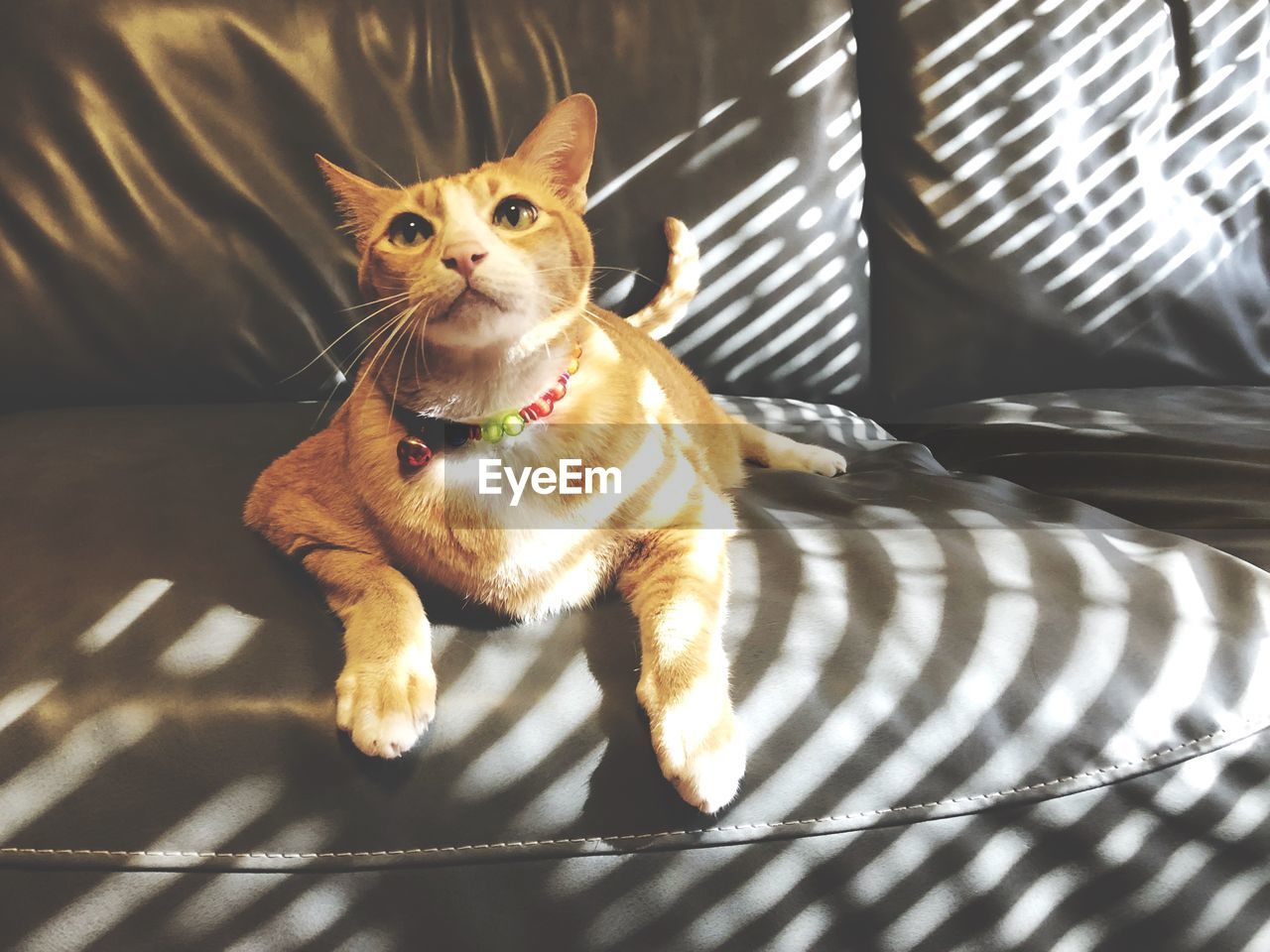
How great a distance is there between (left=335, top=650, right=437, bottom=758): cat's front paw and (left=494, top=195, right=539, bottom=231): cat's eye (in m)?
0.40

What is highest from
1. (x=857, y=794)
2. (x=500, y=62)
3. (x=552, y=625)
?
(x=500, y=62)

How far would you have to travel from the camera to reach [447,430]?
0.74 meters

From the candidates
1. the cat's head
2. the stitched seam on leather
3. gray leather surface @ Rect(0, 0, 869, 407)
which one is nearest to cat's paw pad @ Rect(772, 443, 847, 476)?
gray leather surface @ Rect(0, 0, 869, 407)

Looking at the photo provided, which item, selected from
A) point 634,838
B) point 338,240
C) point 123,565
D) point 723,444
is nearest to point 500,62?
point 338,240

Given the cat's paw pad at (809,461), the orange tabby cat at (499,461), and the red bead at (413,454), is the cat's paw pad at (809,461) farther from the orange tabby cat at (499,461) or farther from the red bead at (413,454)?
the red bead at (413,454)

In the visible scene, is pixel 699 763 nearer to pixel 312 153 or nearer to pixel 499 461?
pixel 499 461

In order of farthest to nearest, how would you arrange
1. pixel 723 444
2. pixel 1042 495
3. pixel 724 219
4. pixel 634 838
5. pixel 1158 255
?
1. pixel 1158 255
2. pixel 724 219
3. pixel 723 444
4. pixel 1042 495
5. pixel 634 838

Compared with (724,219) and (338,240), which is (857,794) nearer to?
(724,219)

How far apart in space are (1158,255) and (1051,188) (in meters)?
0.22

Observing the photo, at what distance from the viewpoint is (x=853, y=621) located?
0.69 m

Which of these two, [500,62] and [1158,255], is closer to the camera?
[500,62]

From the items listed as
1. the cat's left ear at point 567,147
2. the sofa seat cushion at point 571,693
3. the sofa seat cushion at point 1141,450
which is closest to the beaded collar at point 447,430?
the sofa seat cushion at point 571,693

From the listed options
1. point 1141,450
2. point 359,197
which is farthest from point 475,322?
point 1141,450

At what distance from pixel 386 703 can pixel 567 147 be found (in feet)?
1.88
